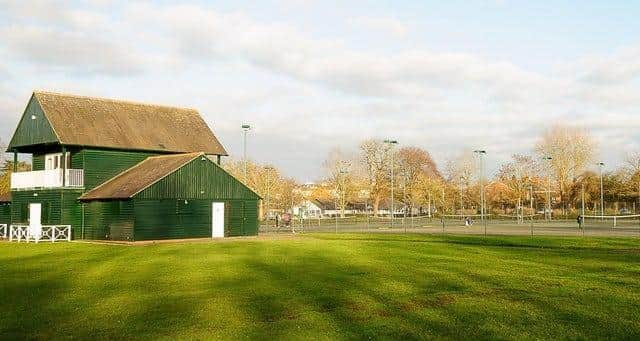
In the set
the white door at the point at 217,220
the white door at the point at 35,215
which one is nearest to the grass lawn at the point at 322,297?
the white door at the point at 217,220

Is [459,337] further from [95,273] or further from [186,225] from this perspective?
[186,225]

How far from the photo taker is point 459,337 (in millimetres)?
11047

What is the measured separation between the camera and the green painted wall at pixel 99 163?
4531cm

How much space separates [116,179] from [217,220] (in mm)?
7386

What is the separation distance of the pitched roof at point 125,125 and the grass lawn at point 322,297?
19.3 meters

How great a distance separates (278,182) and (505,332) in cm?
10471

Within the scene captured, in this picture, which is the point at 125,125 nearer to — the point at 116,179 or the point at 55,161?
the point at 116,179

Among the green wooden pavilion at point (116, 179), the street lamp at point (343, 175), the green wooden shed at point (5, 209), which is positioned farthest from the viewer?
the street lamp at point (343, 175)

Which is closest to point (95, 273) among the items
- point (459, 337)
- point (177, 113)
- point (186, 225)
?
point (459, 337)

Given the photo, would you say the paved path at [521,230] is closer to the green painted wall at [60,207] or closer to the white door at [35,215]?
the green painted wall at [60,207]

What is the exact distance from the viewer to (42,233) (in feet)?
146

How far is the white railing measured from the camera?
42969 mm

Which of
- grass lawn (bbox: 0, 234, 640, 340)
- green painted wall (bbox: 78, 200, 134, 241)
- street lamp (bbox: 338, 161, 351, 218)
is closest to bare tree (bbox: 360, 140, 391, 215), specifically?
street lamp (bbox: 338, 161, 351, 218)

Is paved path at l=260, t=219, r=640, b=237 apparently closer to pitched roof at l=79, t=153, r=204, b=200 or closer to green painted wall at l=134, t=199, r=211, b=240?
green painted wall at l=134, t=199, r=211, b=240
